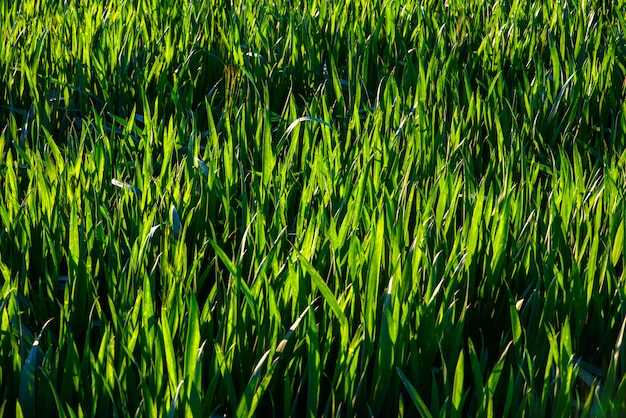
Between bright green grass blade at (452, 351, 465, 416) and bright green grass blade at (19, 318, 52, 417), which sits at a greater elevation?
bright green grass blade at (452, 351, 465, 416)

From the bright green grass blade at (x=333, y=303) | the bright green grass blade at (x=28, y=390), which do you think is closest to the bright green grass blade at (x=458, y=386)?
the bright green grass blade at (x=333, y=303)

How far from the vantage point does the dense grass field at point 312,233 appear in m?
0.91

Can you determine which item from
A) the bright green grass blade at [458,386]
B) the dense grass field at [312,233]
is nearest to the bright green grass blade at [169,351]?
the dense grass field at [312,233]

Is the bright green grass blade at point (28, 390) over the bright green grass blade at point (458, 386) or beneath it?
beneath

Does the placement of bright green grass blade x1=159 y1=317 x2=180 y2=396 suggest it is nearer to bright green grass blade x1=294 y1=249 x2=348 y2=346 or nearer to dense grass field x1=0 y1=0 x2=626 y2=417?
dense grass field x1=0 y1=0 x2=626 y2=417

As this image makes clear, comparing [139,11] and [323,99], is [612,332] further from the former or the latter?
[139,11]

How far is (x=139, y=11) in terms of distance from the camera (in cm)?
236

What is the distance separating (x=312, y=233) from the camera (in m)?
1.13

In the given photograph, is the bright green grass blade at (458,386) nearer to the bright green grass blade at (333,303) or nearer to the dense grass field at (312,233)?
the dense grass field at (312,233)

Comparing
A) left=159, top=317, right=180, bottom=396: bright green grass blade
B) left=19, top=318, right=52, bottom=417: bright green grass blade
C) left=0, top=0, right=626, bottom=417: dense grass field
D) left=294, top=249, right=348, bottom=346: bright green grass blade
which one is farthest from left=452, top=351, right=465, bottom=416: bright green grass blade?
left=19, top=318, right=52, bottom=417: bright green grass blade

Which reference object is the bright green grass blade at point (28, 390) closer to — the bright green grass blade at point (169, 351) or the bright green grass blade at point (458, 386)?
the bright green grass blade at point (169, 351)

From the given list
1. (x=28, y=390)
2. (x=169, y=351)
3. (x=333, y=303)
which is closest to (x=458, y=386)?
(x=333, y=303)

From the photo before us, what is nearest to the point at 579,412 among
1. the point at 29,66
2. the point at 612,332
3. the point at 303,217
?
the point at 612,332

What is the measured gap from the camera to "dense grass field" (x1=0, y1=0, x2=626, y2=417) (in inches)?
36.0
